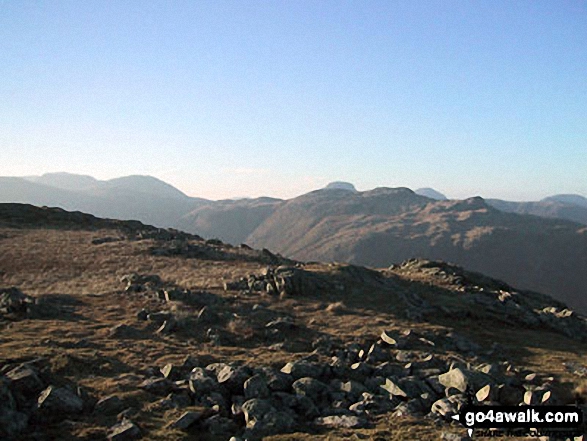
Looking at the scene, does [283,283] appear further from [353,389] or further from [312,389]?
[312,389]

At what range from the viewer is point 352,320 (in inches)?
1000

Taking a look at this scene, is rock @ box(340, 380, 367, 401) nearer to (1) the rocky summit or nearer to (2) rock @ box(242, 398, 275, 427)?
(1) the rocky summit

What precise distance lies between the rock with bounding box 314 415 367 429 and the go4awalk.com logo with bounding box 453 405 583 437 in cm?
308

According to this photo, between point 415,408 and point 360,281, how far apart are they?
19.6m

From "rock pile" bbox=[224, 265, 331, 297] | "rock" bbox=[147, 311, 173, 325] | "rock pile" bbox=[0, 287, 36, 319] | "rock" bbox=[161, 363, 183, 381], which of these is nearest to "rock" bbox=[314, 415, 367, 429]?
"rock" bbox=[161, 363, 183, 381]

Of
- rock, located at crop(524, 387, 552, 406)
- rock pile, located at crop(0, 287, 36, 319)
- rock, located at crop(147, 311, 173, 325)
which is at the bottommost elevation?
rock, located at crop(524, 387, 552, 406)

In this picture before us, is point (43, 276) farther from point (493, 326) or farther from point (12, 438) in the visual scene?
point (493, 326)

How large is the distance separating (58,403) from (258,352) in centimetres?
854

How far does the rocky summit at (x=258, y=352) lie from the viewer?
1322 cm

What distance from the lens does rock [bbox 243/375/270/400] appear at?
48.0 ft

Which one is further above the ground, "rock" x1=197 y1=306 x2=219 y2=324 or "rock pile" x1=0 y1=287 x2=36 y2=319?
"rock pile" x1=0 y1=287 x2=36 y2=319

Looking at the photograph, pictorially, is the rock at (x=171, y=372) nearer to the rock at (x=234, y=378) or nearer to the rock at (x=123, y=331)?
the rock at (x=234, y=378)

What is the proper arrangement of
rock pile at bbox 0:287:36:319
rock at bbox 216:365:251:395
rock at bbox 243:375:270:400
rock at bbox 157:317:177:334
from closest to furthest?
rock at bbox 243:375:270:400 < rock at bbox 216:365:251:395 < rock at bbox 157:317:177:334 < rock pile at bbox 0:287:36:319

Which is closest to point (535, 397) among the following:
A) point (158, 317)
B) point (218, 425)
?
point (218, 425)
